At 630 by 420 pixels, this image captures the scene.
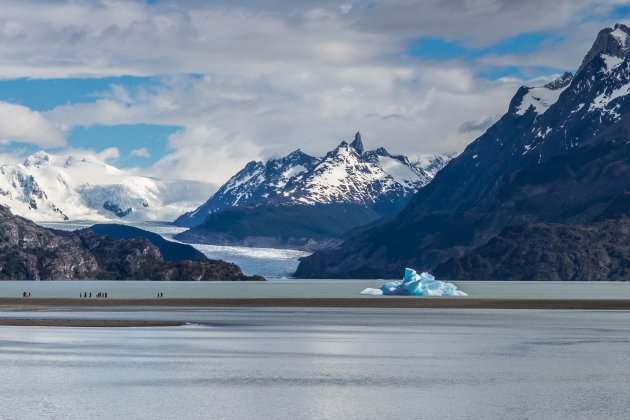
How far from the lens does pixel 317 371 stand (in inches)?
3556

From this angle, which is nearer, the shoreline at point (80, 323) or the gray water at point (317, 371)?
the gray water at point (317, 371)

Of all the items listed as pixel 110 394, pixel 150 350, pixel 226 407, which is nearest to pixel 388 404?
pixel 226 407

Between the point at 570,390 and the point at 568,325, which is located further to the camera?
the point at 568,325

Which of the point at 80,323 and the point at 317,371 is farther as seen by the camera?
the point at 80,323

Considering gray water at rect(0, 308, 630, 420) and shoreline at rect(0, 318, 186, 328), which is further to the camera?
shoreline at rect(0, 318, 186, 328)

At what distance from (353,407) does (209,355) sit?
33.7 metres

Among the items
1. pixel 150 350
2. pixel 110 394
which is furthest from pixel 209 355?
pixel 110 394

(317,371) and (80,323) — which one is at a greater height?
(80,323)

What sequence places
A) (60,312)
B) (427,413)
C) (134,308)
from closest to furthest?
(427,413) < (60,312) < (134,308)

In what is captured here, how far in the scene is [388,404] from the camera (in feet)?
235

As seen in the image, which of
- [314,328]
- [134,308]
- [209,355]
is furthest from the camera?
[134,308]

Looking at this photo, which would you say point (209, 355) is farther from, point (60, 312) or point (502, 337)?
point (60, 312)

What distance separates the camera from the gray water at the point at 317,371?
69.6 metres

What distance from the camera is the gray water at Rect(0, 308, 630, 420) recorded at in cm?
6956
